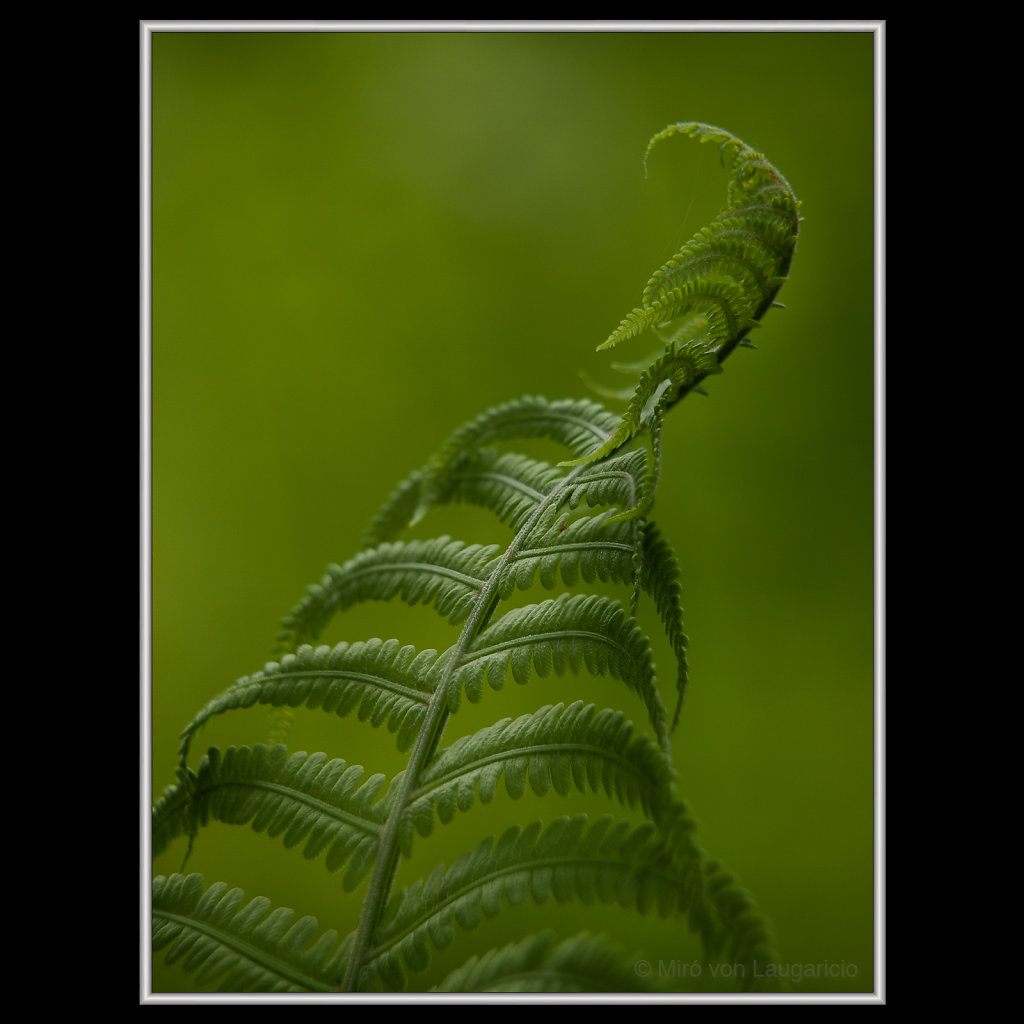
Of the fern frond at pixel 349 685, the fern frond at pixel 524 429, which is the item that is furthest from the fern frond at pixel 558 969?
the fern frond at pixel 524 429

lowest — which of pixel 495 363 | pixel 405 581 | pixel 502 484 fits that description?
pixel 405 581

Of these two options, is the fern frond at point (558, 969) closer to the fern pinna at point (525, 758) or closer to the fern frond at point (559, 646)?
the fern pinna at point (525, 758)

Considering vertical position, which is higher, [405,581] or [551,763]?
[405,581]

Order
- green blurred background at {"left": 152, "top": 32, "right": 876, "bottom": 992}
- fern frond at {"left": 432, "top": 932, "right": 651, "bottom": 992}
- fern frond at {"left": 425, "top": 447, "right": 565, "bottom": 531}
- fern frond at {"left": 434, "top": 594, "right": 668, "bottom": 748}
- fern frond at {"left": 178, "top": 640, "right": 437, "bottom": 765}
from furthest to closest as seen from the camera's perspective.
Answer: green blurred background at {"left": 152, "top": 32, "right": 876, "bottom": 992}, fern frond at {"left": 425, "top": 447, "right": 565, "bottom": 531}, fern frond at {"left": 178, "top": 640, "right": 437, "bottom": 765}, fern frond at {"left": 434, "top": 594, "right": 668, "bottom": 748}, fern frond at {"left": 432, "top": 932, "right": 651, "bottom": 992}

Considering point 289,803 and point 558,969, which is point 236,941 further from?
point 558,969

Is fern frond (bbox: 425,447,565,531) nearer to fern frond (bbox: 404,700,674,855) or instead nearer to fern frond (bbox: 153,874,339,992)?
fern frond (bbox: 404,700,674,855)

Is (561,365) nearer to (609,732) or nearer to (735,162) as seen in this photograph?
(735,162)

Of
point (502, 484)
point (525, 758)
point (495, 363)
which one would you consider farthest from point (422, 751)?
point (495, 363)

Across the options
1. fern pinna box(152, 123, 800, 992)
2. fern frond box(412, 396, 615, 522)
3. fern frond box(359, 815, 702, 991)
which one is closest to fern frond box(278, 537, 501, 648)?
fern pinna box(152, 123, 800, 992)
